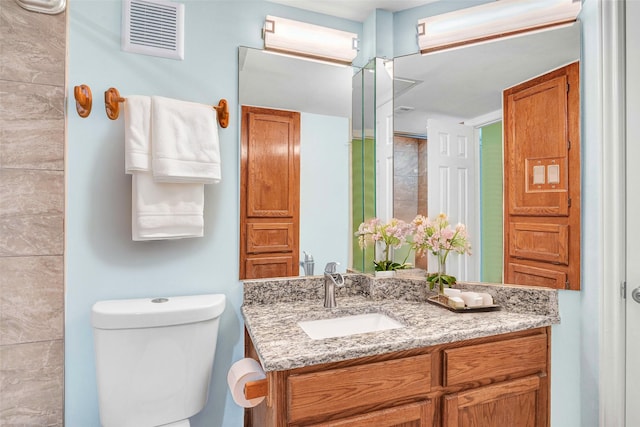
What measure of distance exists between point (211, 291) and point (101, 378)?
1.52 ft

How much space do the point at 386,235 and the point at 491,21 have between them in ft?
3.36

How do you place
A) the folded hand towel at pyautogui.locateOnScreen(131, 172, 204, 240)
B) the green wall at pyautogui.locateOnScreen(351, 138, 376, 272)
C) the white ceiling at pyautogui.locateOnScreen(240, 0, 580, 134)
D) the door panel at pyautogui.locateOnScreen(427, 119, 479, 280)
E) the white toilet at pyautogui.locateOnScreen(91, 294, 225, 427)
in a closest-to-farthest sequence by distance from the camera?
the white toilet at pyautogui.locateOnScreen(91, 294, 225, 427), the folded hand towel at pyautogui.locateOnScreen(131, 172, 204, 240), the white ceiling at pyautogui.locateOnScreen(240, 0, 580, 134), the door panel at pyautogui.locateOnScreen(427, 119, 479, 280), the green wall at pyautogui.locateOnScreen(351, 138, 376, 272)

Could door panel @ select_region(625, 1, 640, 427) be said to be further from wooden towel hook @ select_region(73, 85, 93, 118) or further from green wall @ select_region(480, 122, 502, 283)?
wooden towel hook @ select_region(73, 85, 93, 118)

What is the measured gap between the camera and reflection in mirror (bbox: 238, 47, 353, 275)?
159 cm

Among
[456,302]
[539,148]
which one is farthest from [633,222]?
[456,302]

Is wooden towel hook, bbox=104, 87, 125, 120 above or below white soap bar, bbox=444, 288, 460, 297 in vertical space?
above

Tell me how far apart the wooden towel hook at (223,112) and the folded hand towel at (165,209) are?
278 mm

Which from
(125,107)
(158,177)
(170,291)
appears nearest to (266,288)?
(170,291)

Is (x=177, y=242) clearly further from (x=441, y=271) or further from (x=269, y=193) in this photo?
(x=441, y=271)

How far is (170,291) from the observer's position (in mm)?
1433

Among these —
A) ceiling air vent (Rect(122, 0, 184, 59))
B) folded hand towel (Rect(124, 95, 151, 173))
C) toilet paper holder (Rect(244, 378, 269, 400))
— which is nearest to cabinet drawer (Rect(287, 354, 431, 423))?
toilet paper holder (Rect(244, 378, 269, 400))

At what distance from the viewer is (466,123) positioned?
1.62 m

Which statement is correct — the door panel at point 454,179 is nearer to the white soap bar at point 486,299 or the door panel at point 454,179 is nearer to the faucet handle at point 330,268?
the white soap bar at point 486,299

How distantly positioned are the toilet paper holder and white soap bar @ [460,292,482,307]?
2.79 ft
